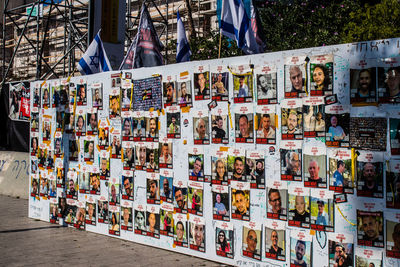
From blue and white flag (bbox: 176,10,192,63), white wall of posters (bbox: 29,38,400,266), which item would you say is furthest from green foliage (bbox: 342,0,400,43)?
white wall of posters (bbox: 29,38,400,266)

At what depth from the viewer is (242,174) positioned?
5.80m

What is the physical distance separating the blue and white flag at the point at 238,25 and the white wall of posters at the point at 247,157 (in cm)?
66

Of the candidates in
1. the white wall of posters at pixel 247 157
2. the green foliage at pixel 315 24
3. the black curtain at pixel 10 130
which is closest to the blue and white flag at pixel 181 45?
the white wall of posters at pixel 247 157

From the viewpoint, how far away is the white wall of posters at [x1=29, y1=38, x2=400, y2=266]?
4676mm

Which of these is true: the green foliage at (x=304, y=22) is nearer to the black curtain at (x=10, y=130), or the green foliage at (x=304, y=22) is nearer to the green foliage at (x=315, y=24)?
the green foliage at (x=315, y=24)

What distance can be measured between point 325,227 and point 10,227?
5774mm

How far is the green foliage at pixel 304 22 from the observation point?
47.4ft

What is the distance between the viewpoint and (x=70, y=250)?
6.90 meters

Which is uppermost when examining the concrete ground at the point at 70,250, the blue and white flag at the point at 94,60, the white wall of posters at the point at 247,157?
the blue and white flag at the point at 94,60

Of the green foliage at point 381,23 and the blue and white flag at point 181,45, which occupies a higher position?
the green foliage at point 381,23

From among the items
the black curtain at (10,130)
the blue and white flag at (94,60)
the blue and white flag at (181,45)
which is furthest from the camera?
the black curtain at (10,130)

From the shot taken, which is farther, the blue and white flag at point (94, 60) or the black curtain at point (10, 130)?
the black curtain at point (10, 130)

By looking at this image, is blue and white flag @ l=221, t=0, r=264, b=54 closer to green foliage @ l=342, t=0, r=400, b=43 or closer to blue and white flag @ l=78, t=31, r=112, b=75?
blue and white flag @ l=78, t=31, r=112, b=75

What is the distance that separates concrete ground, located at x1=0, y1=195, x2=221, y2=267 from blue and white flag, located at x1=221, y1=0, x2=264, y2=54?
9.33 feet
